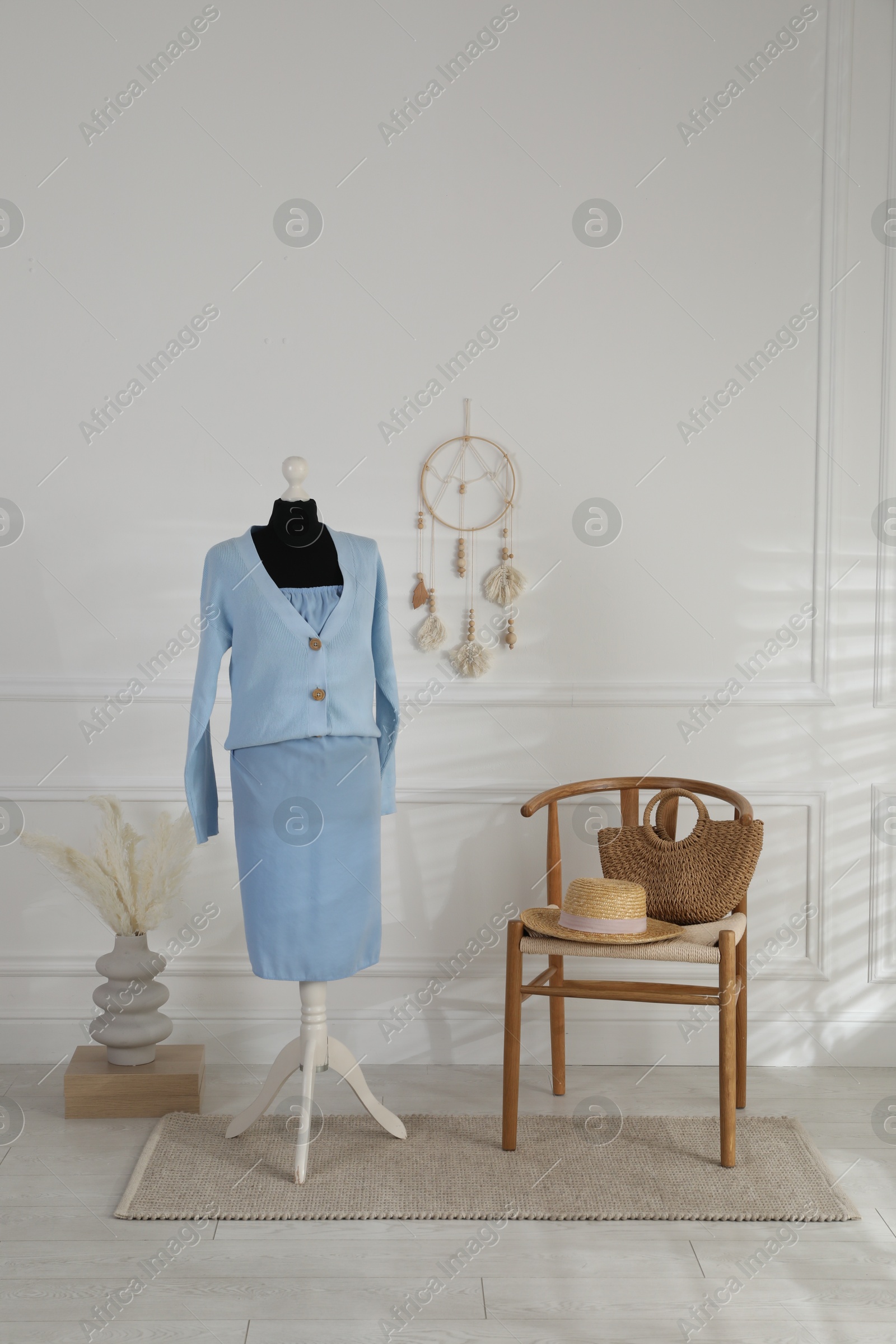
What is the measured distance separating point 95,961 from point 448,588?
1373 millimetres

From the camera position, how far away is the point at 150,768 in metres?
2.97

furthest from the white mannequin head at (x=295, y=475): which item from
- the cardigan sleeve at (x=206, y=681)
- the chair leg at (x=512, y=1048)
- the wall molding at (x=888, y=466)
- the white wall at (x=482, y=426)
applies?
the wall molding at (x=888, y=466)

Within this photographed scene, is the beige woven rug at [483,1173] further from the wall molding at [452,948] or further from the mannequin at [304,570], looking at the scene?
the wall molding at [452,948]

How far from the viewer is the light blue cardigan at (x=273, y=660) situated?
2.20 m

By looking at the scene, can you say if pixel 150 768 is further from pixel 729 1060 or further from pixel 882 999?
pixel 882 999

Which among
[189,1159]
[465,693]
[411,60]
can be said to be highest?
[411,60]

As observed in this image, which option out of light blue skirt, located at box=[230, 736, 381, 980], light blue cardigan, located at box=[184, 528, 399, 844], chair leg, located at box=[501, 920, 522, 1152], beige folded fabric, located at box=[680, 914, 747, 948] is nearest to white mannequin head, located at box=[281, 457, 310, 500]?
light blue cardigan, located at box=[184, 528, 399, 844]

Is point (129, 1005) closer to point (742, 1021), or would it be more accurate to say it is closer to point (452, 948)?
point (452, 948)

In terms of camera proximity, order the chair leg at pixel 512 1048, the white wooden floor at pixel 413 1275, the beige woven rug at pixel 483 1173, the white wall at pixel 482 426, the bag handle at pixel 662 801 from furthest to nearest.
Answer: the white wall at pixel 482 426, the bag handle at pixel 662 801, the chair leg at pixel 512 1048, the beige woven rug at pixel 483 1173, the white wooden floor at pixel 413 1275

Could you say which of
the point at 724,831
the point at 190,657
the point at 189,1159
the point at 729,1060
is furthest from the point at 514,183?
the point at 189,1159

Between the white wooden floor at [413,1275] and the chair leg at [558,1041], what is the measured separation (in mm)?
631

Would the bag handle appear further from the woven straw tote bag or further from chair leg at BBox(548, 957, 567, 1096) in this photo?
chair leg at BBox(548, 957, 567, 1096)

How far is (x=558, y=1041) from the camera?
2.77m

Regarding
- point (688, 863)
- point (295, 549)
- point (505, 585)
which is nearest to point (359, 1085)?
point (688, 863)
